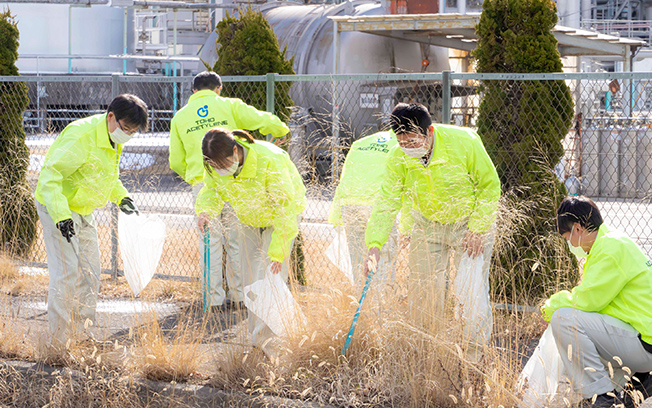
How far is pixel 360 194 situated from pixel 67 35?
55.9 feet

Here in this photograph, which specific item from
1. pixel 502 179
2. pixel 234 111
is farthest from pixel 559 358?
pixel 234 111

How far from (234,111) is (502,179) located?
7.20 feet

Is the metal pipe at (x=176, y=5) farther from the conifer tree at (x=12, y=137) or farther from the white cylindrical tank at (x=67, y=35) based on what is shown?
the conifer tree at (x=12, y=137)

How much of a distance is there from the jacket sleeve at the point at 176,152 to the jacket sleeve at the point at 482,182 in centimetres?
266

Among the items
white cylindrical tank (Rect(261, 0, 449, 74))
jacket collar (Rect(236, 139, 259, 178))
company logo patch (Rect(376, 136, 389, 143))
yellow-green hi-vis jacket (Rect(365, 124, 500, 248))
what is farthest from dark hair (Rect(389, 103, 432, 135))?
white cylindrical tank (Rect(261, 0, 449, 74))

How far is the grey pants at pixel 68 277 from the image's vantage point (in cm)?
459

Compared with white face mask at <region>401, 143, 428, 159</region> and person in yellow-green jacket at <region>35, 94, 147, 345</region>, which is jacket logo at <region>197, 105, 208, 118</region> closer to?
person in yellow-green jacket at <region>35, 94, 147, 345</region>

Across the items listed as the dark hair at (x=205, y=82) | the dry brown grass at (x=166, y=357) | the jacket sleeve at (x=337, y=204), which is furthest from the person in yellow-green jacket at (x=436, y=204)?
the dark hair at (x=205, y=82)

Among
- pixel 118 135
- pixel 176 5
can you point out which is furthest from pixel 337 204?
pixel 176 5

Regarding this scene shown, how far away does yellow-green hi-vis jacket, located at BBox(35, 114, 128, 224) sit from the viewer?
4410mm

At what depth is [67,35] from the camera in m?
19.7

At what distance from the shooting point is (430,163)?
416 cm

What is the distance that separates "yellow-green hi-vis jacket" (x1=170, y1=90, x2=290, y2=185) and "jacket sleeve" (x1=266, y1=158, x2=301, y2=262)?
1.44 metres

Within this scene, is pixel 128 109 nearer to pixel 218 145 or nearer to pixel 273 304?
pixel 218 145
